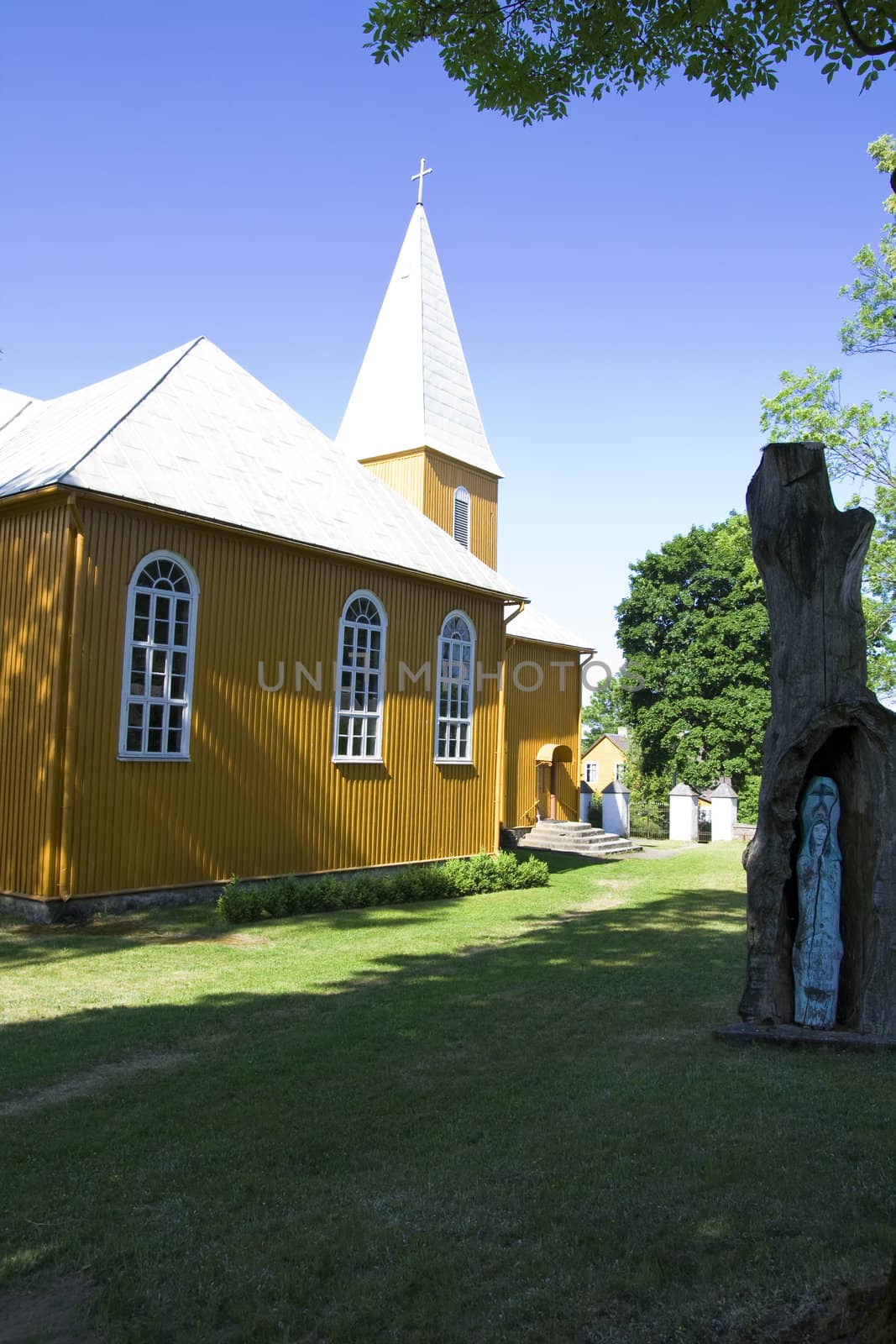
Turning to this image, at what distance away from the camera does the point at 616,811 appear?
2812cm

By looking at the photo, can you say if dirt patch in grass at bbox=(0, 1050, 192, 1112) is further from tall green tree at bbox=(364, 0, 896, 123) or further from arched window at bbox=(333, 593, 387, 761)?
arched window at bbox=(333, 593, 387, 761)

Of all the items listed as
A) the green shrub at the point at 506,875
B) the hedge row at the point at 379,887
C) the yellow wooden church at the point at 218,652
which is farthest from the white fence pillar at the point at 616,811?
the green shrub at the point at 506,875

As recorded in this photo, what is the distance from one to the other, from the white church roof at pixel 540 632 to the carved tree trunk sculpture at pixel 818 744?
18.4 metres

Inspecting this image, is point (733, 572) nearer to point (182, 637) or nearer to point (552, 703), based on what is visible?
point (552, 703)

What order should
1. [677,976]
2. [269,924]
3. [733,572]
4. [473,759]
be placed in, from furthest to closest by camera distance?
[733,572] → [473,759] → [269,924] → [677,976]

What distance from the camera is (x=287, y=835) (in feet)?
50.6

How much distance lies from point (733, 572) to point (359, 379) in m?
20.8

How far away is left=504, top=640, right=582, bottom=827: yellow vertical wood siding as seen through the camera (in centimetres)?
2538

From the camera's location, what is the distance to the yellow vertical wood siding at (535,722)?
2538 centimetres

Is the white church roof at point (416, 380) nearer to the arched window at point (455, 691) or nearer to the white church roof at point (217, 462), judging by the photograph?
the white church roof at point (217, 462)

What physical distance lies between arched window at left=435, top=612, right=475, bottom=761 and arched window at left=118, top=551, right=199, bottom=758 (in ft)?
19.5

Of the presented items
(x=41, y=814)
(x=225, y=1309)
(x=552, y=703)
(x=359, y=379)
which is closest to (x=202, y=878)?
(x=41, y=814)

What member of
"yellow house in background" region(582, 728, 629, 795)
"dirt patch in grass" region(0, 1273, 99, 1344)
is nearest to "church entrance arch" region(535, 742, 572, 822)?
"dirt patch in grass" region(0, 1273, 99, 1344)

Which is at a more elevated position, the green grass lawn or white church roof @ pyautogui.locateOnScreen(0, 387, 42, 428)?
white church roof @ pyautogui.locateOnScreen(0, 387, 42, 428)
